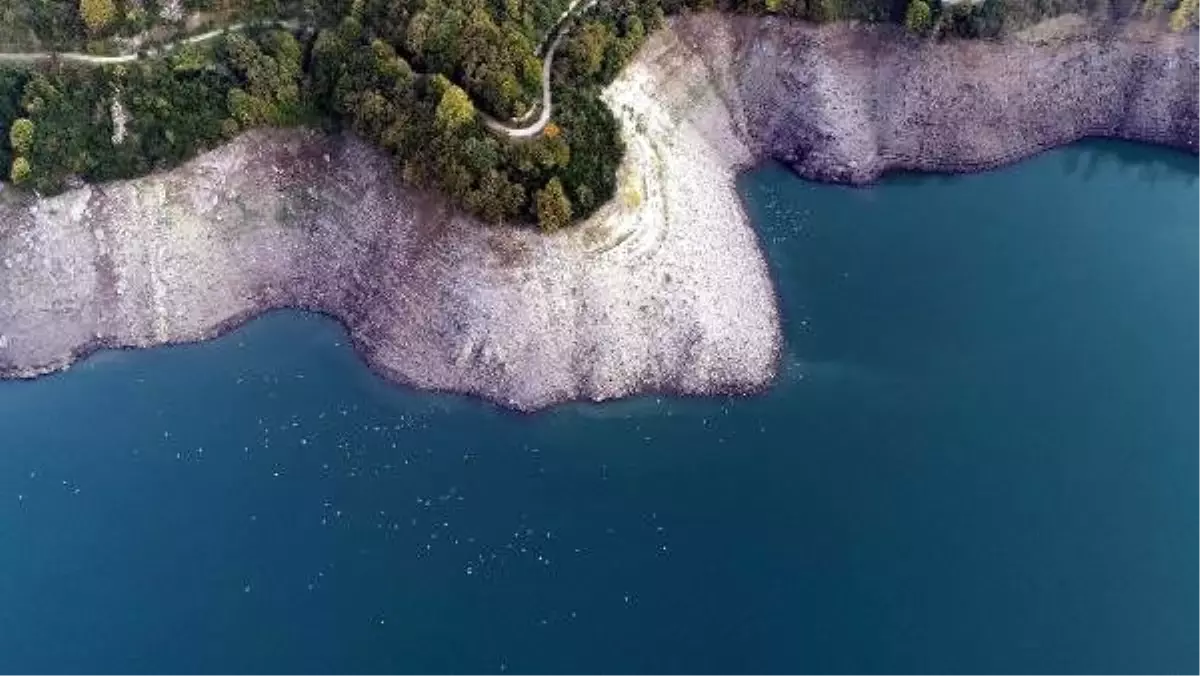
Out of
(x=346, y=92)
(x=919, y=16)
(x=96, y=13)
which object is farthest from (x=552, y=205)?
(x=96, y=13)

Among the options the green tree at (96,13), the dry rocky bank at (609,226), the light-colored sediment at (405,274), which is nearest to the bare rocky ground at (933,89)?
the dry rocky bank at (609,226)

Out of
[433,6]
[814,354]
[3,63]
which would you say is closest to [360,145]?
[433,6]

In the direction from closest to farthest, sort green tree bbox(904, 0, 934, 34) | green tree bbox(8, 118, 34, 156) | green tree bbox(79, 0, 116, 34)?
green tree bbox(8, 118, 34, 156), green tree bbox(79, 0, 116, 34), green tree bbox(904, 0, 934, 34)

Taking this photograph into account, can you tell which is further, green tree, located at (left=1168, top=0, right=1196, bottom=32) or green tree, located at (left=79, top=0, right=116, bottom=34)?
green tree, located at (left=1168, top=0, right=1196, bottom=32)

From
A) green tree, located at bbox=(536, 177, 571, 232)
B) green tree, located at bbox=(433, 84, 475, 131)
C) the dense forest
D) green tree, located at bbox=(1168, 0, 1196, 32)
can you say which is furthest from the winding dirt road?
green tree, located at bbox=(1168, 0, 1196, 32)

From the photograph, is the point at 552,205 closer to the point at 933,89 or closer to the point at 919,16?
the point at 933,89

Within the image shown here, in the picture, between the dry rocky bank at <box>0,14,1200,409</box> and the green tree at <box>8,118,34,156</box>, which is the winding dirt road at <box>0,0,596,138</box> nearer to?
the green tree at <box>8,118,34,156</box>

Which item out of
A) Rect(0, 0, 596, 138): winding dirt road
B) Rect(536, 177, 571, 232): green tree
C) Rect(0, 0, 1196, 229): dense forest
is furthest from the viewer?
Rect(0, 0, 596, 138): winding dirt road
